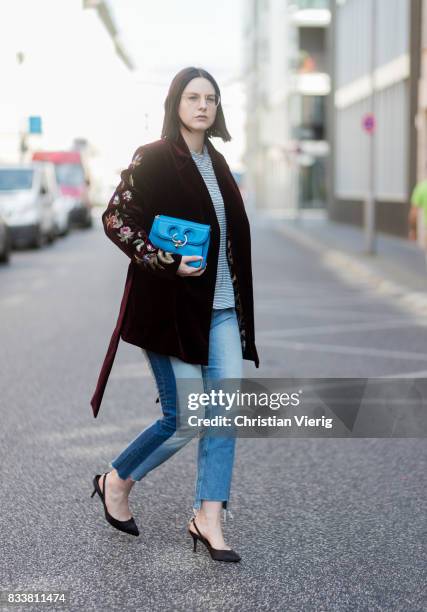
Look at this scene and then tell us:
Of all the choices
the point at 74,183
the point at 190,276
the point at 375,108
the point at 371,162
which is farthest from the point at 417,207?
the point at 74,183

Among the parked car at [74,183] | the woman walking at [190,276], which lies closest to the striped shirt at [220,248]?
the woman walking at [190,276]

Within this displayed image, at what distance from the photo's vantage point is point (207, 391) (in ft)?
13.8

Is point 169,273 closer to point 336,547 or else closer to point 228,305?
point 228,305

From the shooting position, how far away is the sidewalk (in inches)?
616

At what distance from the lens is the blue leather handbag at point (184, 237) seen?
398 centimetres

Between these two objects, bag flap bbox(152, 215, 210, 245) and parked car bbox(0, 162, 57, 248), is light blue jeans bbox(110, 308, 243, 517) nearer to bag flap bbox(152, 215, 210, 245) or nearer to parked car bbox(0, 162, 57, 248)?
bag flap bbox(152, 215, 210, 245)

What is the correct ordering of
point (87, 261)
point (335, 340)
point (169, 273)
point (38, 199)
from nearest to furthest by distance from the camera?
point (169, 273)
point (335, 340)
point (87, 261)
point (38, 199)

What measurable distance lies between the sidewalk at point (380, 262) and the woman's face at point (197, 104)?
926 centimetres

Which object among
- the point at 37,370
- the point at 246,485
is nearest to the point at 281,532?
the point at 246,485

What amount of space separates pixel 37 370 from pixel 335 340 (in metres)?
3.14

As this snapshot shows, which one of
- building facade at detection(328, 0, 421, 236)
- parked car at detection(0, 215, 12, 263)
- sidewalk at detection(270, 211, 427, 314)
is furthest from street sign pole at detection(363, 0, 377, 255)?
parked car at detection(0, 215, 12, 263)

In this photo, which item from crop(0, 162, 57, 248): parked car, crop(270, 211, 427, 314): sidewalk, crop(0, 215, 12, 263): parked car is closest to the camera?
crop(270, 211, 427, 314): sidewalk

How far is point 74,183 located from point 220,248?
111ft

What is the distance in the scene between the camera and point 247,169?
96625 mm
